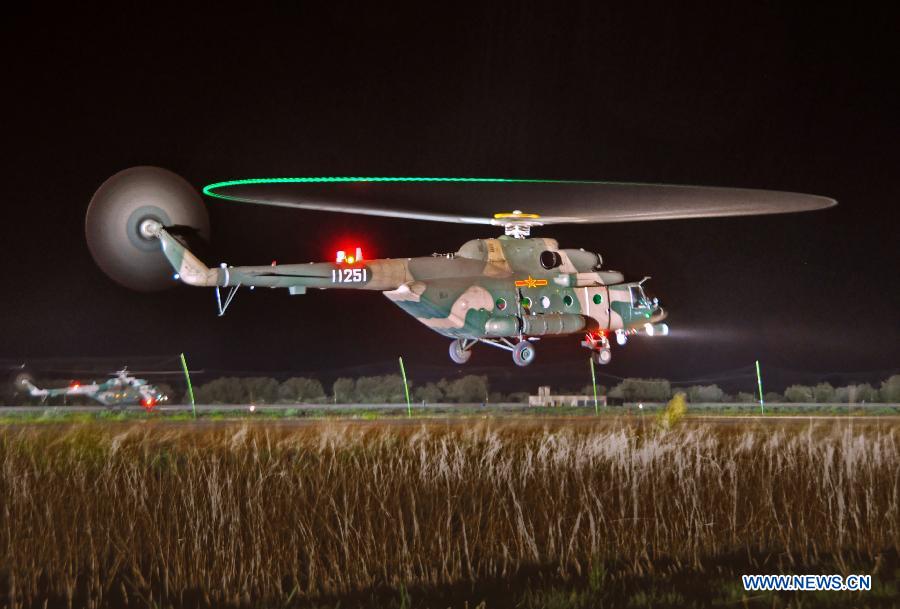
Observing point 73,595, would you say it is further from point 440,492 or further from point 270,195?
point 270,195

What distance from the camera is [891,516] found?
33.9 feet

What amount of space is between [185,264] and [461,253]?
6941mm

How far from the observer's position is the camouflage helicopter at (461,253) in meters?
21.8

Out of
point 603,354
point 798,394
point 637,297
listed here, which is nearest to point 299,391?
point 603,354

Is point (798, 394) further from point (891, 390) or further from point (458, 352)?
point (458, 352)

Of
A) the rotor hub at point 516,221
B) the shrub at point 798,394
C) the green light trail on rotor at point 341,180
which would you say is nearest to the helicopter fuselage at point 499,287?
the rotor hub at point 516,221

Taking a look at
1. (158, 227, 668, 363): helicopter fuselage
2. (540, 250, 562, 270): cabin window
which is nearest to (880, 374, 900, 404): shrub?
(158, 227, 668, 363): helicopter fuselage

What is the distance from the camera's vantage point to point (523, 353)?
26.4 meters

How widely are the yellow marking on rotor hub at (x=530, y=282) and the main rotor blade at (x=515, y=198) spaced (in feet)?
4.59

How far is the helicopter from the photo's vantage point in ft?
102

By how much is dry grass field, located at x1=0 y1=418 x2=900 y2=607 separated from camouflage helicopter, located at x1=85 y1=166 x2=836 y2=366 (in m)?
6.84

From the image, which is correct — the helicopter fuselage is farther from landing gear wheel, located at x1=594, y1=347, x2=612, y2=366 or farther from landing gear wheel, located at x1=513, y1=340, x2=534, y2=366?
landing gear wheel, located at x1=513, y1=340, x2=534, y2=366

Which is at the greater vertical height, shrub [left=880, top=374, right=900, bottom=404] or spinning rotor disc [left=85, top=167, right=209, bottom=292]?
spinning rotor disc [left=85, top=167, right=209, bottom=292]

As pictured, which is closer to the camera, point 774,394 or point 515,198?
point 515,198
